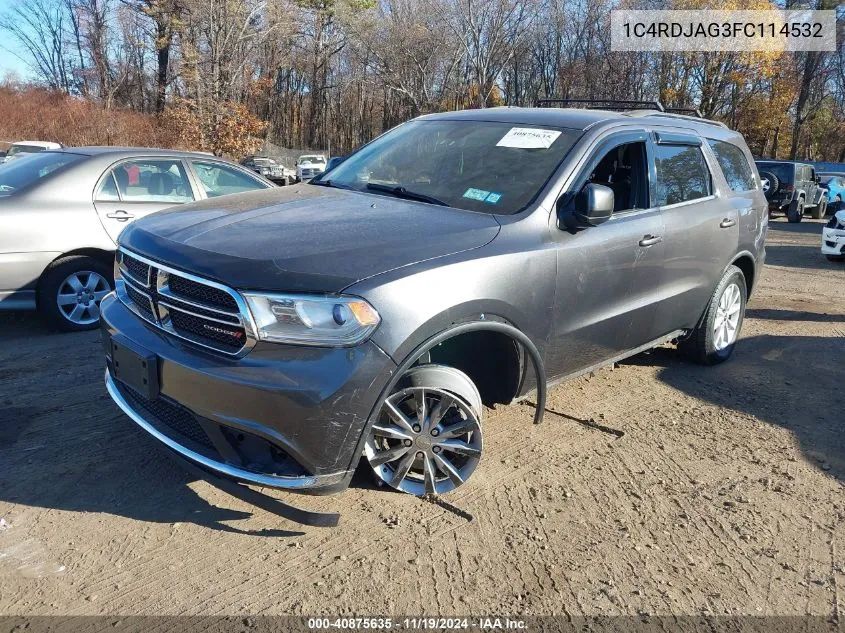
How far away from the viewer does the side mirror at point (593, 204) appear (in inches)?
130

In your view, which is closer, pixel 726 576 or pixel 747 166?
pixel 726 576

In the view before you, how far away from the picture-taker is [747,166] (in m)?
5.57

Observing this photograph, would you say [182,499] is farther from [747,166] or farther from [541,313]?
[747,166]

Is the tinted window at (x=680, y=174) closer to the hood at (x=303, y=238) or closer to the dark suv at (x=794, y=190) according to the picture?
the hood at (x=303, y=238)

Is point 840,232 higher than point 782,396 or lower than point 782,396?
higher

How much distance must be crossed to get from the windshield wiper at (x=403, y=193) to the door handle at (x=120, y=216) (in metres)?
3.02

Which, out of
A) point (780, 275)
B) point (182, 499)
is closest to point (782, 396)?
point (182, 499)

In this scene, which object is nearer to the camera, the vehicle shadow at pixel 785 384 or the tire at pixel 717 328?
the vehicle shadow at pixel 785 384

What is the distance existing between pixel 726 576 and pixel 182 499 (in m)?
2.44

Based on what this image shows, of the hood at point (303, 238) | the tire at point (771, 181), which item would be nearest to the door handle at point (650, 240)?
the hood at point (303, 238)

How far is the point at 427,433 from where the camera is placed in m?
2.95

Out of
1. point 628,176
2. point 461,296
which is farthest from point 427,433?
point 628,176

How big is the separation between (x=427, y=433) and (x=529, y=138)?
1.86 metres

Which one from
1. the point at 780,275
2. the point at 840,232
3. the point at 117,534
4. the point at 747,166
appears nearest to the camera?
the point at 117,534
